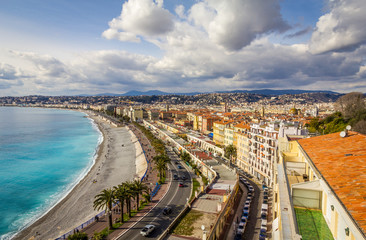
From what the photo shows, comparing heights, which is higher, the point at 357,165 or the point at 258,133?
the point at 357,165

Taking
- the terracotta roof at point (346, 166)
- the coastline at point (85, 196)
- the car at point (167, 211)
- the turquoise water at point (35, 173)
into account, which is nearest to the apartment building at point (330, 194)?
the terracotta roof at point (346, 166)

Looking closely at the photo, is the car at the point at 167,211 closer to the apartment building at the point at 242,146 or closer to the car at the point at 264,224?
the car at the point at 264,224

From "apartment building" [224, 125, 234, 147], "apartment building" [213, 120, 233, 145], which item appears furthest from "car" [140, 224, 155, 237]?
"apartment building" [213, 120, 233, 145]

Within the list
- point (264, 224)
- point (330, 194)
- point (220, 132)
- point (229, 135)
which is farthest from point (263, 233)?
point (220, 132)

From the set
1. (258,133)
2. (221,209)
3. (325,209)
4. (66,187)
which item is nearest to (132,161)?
(66,187)

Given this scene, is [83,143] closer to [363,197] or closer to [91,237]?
[91,237]

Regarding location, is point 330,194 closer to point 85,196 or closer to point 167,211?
point 167,211
